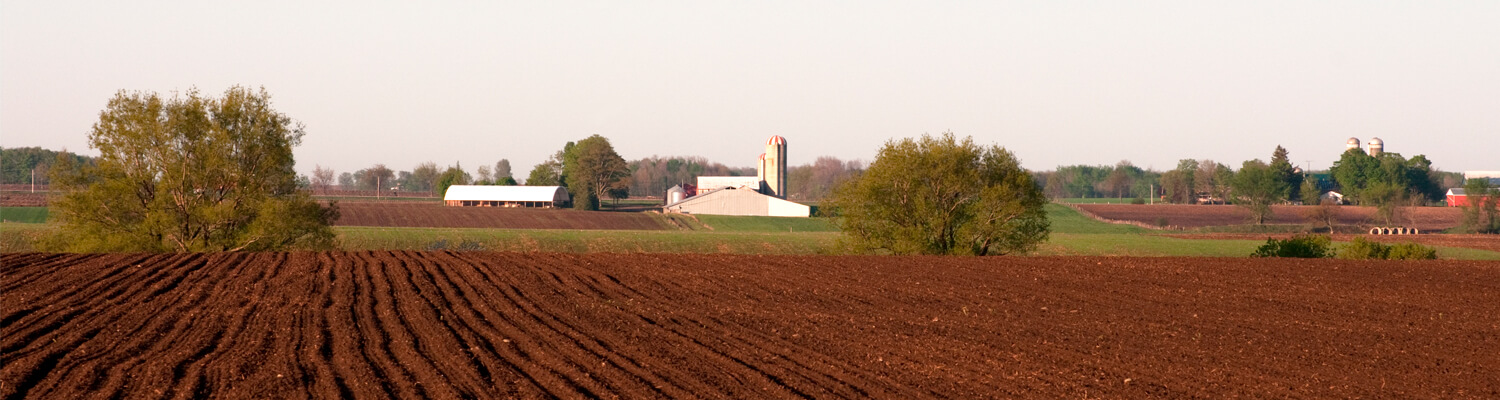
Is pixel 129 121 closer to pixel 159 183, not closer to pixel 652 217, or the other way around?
pixel 159 183

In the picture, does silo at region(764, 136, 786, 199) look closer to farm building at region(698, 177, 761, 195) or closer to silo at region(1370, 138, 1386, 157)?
farm building at region(698, 177, 761, 195)

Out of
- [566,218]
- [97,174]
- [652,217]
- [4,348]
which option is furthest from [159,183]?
[652,217]

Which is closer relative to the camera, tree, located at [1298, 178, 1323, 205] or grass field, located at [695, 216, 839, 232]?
grass field, located at [695, 216, 839, 232]

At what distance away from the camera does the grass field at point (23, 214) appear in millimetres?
86812

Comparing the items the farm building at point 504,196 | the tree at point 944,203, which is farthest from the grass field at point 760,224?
the tree at point 944,203

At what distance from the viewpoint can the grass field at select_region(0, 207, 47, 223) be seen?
285 feet

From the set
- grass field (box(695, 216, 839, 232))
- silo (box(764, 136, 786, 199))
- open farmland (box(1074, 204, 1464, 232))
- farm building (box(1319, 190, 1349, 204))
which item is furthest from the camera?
silo (box(764, 136, 786, 199))

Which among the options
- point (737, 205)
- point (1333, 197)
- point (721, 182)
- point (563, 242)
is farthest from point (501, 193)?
point (1333, 197)

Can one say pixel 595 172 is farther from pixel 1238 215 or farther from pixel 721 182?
pixel 1238 215

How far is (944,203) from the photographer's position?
4838 centimetres

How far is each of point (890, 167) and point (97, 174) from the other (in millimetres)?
31672

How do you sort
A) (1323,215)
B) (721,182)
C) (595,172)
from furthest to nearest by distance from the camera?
(721,182) → (595,172) → (1323,215)

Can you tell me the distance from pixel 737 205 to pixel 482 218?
94.9 ft

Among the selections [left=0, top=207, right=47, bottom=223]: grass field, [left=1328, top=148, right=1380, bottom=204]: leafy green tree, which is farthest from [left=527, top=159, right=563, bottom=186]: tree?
[left=1328, top=148, right=1380, bottom=204]: leafy green tree
